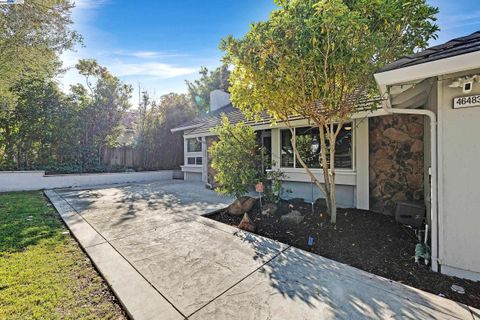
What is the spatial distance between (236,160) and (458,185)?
4841mm

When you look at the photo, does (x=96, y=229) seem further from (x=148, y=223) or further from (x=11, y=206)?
(x=11, y=206)

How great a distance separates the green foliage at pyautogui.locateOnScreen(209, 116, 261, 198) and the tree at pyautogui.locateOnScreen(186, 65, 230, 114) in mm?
24918

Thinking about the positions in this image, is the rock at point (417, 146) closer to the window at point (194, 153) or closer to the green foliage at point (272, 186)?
the green foliage at point (272, 186)

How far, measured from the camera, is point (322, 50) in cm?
387

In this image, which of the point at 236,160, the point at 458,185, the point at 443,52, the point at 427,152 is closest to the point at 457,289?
the point at 458,185

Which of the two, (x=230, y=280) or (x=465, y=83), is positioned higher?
(x=465, y=83)

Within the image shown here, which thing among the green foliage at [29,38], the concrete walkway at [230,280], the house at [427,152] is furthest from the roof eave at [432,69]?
the green foliage at [29,38]

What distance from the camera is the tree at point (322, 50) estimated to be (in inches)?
142

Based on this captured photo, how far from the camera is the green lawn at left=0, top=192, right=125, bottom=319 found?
253 centimetres

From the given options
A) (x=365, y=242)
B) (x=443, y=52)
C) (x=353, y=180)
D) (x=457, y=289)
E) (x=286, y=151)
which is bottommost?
(x=457, y=289)

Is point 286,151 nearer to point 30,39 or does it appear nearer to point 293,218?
point 293,218

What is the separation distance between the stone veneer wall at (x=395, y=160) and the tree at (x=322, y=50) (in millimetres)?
2024

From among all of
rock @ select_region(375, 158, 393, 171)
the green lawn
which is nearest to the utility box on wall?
rock @ select_region(375, 158, 393, 171)

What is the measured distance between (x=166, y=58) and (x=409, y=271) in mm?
12197
